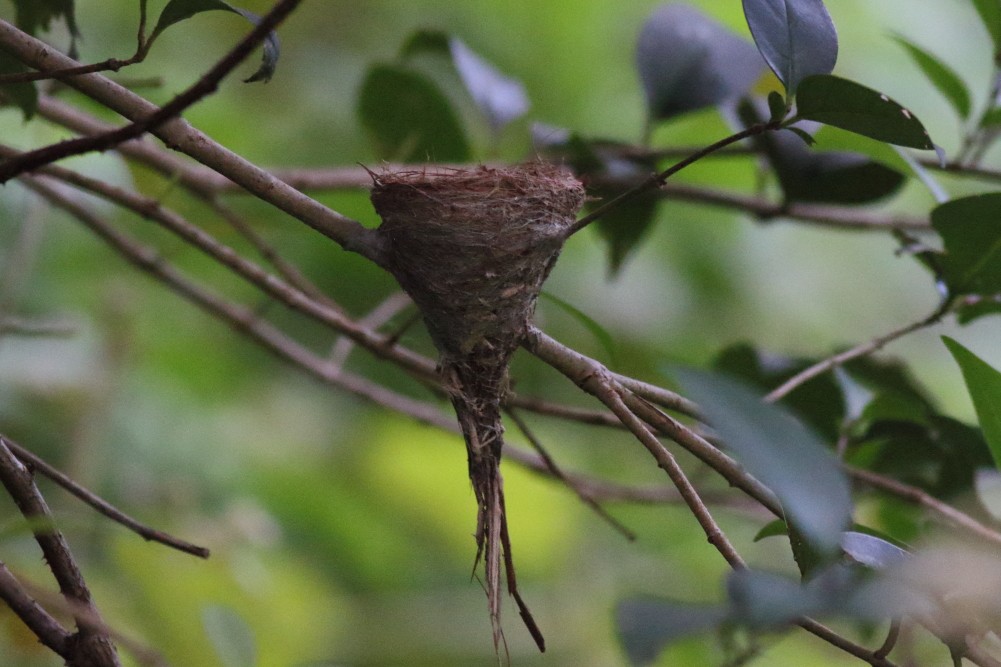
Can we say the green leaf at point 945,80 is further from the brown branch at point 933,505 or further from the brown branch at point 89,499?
the brown branch at point 89,499

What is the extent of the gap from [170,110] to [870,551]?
42 centimetres

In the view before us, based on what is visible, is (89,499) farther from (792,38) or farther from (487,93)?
(487,93)

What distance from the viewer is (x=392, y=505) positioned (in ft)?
6.79

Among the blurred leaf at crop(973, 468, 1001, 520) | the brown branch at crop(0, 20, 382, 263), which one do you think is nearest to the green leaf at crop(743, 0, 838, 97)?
the brown branch at crop(0, 20, 382, 263)

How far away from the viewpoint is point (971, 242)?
77 cm

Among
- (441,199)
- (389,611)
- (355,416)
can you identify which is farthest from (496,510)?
(355,416)

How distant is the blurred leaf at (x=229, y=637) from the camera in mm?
631

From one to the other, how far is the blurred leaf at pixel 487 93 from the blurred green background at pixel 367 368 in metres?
0.22

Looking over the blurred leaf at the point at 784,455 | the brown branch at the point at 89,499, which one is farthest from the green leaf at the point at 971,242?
the brown branch at the point at 89,499

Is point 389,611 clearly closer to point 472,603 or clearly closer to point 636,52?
point 472,603

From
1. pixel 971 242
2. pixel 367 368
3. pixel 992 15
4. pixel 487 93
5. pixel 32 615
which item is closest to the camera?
pixel 32 615

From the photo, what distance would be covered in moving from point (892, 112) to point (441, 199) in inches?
12.8

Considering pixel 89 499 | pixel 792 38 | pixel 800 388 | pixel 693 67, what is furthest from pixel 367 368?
pixel 792 38

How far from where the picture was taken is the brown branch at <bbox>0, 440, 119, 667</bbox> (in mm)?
497
